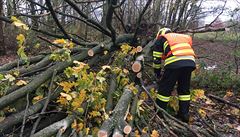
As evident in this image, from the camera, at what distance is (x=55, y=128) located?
342cm

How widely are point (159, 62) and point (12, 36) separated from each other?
9509 mm

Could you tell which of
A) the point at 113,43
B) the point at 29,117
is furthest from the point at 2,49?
the point at 29,117

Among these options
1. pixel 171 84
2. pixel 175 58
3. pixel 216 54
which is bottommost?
pixel 216 54

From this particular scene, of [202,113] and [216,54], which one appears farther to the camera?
[216,54]

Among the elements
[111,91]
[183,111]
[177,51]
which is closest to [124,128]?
[111,91]

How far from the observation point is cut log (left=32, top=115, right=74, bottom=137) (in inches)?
131

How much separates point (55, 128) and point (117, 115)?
0.73 m

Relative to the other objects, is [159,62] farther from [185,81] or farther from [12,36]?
[12,36]

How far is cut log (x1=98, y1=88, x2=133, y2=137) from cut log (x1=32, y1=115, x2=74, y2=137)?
388 mm

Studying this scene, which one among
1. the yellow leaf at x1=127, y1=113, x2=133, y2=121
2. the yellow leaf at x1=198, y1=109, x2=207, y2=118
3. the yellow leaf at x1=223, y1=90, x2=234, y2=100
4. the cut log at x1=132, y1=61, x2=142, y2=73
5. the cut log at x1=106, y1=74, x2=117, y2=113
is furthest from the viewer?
the yellow leaf at x1=223, y1=90, x2=234, y2=100

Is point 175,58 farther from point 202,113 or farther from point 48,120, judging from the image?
point 48,120

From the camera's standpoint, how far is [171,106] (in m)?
5.32

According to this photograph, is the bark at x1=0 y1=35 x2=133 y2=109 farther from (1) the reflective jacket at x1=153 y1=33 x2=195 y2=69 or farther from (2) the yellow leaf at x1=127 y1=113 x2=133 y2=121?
(1) the reflective jacket at x1=153 y1=33 x2=195 y2=69

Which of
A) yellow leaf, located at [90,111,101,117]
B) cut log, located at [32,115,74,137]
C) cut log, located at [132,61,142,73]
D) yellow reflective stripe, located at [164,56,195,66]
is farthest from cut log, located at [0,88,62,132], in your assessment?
yellow reflective stripe, located at [164,56,195,66]
